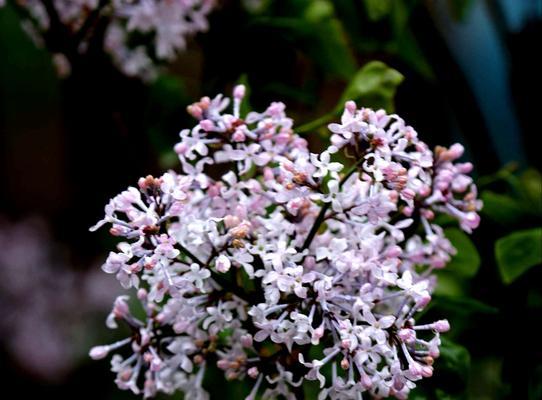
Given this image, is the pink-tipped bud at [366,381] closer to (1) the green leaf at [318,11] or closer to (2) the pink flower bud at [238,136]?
(2) the pink flower bud at [238,136]

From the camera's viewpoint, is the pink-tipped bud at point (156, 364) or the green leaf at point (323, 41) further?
the green leaf at point (323, 41)

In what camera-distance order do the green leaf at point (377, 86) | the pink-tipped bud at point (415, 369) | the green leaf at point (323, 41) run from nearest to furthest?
the pink-tipped bud at point (415, 369)
the green leaf at point (377, 86)
the green leaf at point (323, 41)

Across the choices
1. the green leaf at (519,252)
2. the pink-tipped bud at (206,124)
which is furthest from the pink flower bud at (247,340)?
the green leaf at (519,252)

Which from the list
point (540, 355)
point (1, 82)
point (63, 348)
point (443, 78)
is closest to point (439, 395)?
point (540, 355)

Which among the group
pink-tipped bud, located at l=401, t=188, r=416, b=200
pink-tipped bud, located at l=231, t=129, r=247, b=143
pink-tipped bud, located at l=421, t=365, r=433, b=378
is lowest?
pink-tipped bud, located at l=421, t=365, r=433, b=378

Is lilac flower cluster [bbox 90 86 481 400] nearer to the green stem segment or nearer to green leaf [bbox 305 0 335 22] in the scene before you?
the green stem segment

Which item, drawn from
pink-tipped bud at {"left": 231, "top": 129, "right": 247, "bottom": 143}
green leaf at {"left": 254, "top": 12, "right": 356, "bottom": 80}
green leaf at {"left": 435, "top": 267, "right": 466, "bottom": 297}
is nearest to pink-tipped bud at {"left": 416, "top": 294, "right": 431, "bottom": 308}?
pink-tipped bud at {"left": 231, "top": 129, "right": 247, "bottom": 143}

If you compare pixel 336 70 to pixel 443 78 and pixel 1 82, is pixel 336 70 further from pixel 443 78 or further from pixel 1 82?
pixel 1 82
